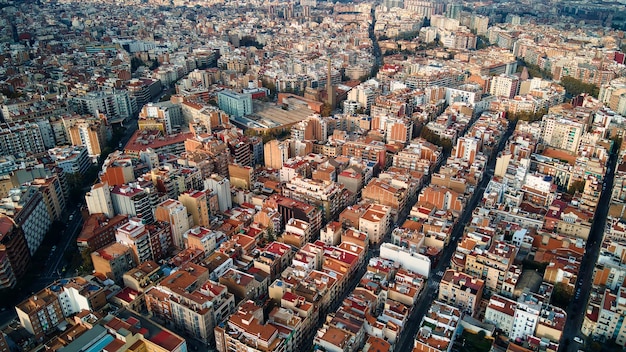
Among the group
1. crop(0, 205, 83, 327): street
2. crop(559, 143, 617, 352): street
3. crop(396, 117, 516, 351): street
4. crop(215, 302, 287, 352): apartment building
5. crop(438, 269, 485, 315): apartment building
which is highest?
crop(215, 302, 287, 352): apartment building

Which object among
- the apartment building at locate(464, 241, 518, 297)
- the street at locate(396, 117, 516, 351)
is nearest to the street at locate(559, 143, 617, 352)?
the apartment building at locate(464, 241, 518, 297)

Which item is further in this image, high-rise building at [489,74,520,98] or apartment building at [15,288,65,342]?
high-rise building at [489,74,520,98]

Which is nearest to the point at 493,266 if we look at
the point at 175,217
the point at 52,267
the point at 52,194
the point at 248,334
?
the point at 248,334

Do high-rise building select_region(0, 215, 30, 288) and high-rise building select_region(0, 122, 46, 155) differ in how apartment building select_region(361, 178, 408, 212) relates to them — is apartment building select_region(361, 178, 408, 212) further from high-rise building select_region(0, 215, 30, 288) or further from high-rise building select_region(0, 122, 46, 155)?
high-rise building select_region(0, 122, 46, 155)

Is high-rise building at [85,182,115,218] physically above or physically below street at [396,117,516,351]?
above

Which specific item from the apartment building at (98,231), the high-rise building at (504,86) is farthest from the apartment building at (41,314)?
the high-rise building at (504,86)

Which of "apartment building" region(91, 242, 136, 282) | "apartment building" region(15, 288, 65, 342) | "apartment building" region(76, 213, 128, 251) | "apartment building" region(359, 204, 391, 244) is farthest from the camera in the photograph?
"apartment building" region(359, 204, 391, 244)

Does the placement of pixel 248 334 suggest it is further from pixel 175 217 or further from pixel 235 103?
pixel 235 103
